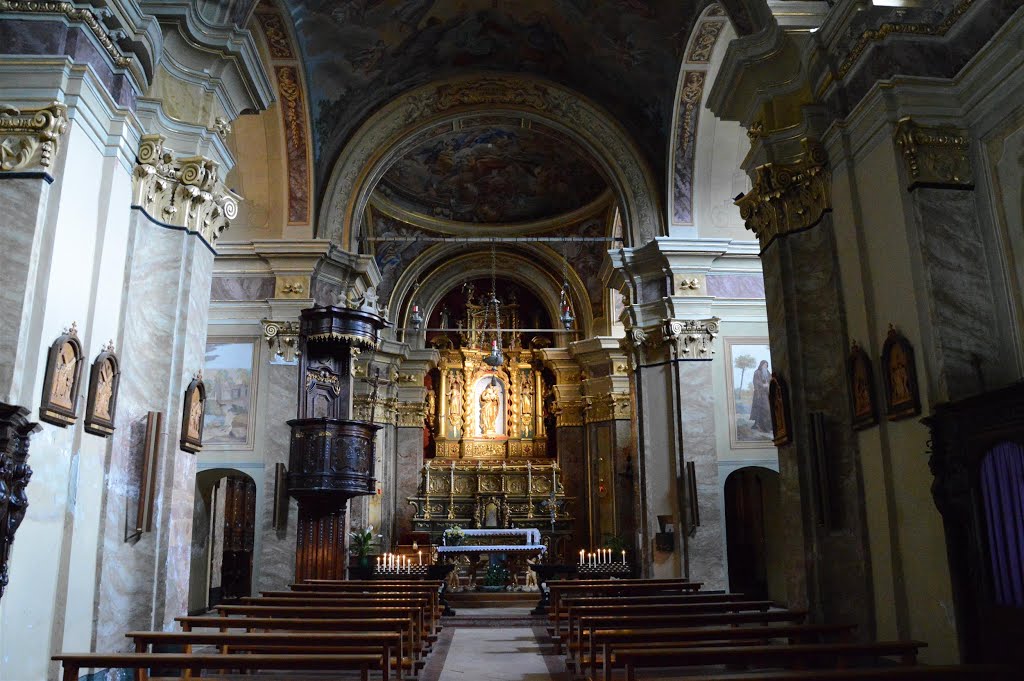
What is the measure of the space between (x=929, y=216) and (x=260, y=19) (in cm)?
942

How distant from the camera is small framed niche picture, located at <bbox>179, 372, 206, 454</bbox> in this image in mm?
7066

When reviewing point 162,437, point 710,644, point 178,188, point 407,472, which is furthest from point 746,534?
point 178,188

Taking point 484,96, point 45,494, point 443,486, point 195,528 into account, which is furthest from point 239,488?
point 45,494

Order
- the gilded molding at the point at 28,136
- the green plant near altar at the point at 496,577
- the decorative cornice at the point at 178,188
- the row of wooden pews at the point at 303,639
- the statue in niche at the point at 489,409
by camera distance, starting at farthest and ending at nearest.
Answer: the statue in niche at the point at 489,409
the green plant near altar at the point at 496,577
the decorative cornice at the point at 178,188
the gilded molding at the point at 28,136
the row of wooden pews at the point at 303,639

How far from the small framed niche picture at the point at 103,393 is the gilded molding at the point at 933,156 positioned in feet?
19.4

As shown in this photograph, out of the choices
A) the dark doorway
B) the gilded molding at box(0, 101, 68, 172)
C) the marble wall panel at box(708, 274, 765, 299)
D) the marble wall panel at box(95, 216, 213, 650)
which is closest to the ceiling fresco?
the marble wall panel at box(708, 274, 765, 299)

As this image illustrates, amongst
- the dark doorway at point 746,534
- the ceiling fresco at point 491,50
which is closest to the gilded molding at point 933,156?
the ceiling fresco at point 491,50

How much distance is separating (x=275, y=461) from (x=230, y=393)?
1.26 meters

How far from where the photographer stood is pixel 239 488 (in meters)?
16.0

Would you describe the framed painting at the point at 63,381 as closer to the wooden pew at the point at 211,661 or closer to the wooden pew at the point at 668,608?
the wooden pew at the point at 211,661

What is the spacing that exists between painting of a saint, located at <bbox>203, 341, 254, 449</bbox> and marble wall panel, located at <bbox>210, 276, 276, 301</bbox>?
0.75 metres

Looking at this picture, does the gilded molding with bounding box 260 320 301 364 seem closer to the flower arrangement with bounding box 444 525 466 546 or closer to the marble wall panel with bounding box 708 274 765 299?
the flower arrangement with bounding box 444 525 466 546

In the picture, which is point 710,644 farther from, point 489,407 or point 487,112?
point 489,407

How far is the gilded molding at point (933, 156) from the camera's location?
6.00 meters
